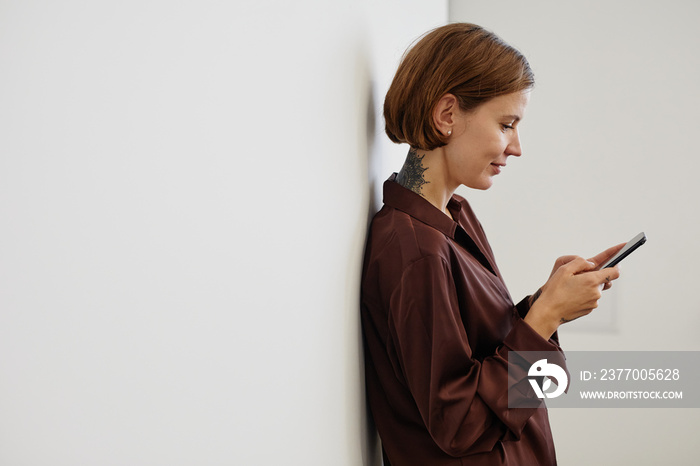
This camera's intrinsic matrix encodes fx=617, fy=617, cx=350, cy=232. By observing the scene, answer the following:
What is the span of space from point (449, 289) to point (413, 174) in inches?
9.3

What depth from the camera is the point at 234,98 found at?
43 centimetres

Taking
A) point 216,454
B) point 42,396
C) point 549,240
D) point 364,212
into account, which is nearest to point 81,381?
point 42,396

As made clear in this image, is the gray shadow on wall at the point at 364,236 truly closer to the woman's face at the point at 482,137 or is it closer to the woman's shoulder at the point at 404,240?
the woman's shoulder at the point at 404,240

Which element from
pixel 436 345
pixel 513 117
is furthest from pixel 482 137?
pixel 436 345

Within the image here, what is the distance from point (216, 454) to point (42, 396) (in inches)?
6.7

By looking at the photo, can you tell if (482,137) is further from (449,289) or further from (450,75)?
(449,289)

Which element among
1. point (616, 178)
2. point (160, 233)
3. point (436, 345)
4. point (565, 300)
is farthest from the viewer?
point (616, 178)

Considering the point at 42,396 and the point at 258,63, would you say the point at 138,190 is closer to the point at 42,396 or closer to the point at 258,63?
the point at 42,396

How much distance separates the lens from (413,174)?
102 cm

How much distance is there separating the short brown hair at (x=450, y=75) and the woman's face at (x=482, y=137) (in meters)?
0.01

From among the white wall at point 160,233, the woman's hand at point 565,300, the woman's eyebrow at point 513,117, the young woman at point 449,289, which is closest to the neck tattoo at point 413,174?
the young woman at point 449,289

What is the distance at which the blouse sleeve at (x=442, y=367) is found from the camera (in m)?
0.82

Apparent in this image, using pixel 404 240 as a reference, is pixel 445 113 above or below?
above

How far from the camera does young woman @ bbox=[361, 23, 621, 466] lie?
0.83 m
